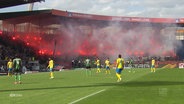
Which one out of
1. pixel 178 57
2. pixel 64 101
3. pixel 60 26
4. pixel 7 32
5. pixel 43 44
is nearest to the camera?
pixel 64 101

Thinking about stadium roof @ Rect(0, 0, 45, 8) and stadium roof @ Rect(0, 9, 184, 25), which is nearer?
stadium roof @ Rect(0, 0, 45, 8)

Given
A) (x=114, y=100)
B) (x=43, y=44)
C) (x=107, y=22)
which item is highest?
(x=107, y=22)

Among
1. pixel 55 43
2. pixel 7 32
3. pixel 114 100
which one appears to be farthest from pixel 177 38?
pixel 114 100

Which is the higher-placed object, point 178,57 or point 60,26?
point 60,26

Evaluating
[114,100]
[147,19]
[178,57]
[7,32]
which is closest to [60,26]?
[7,32]

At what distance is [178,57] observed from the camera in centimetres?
9300

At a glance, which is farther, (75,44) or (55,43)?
(75,44)

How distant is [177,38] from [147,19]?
30.4 feet

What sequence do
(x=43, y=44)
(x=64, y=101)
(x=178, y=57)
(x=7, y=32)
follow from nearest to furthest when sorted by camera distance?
(x=64, y=101)
(x=7, y=32)
(x=43, y=44)
(x=178, y=57)

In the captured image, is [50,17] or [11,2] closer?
[11,2]

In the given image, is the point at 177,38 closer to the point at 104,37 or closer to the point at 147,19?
the point at 147,19

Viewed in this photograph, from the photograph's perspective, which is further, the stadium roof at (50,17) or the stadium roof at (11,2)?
the stadium roof at (50,17)

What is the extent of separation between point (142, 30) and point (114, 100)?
82333 millimetres

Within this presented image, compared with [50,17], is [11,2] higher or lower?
higher
